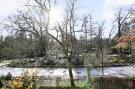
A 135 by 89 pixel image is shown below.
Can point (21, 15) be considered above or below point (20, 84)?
above

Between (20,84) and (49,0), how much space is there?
20.3 meters

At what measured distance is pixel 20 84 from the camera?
1083cm

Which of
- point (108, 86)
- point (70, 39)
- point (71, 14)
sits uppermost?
point (71, 14)

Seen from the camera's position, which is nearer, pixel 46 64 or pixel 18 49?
pixel 46 64

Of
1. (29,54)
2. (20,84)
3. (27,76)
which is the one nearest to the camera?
→ (20,84)

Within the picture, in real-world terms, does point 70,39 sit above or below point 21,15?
below

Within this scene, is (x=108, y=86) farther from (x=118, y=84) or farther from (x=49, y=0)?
(x=49, y=0)

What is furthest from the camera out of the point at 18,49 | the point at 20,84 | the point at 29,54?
the point at 29,54

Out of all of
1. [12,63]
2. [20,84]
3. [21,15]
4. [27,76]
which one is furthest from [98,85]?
[12,63]

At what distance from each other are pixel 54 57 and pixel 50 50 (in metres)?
3.27

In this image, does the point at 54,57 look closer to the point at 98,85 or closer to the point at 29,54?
the point at 29,54

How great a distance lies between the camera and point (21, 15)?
111ft

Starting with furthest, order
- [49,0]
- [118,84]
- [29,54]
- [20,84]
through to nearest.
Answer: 1. [29,54]
2. [49,0]
3. [118,84]
4. [20,84]

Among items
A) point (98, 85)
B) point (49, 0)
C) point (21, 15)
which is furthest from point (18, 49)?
point (98, 85)
